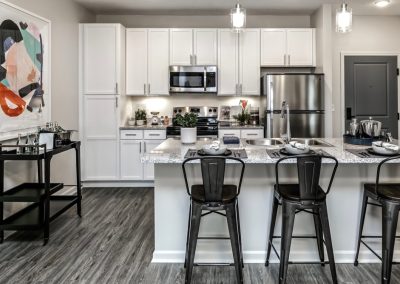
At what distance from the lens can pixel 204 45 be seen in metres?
5.33

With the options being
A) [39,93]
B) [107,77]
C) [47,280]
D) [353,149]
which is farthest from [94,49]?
[353,149]

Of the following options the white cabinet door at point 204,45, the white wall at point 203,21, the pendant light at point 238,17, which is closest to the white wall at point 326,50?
the white wall at point 203,21

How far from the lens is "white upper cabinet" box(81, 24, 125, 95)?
5059mm

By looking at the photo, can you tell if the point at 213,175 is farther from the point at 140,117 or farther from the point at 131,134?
the point at 140,117

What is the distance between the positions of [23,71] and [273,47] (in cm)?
356

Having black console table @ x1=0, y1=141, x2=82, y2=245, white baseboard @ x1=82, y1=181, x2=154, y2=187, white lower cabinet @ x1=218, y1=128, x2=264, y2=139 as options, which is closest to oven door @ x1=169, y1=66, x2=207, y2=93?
white lower cabinet @ x1=218, y1=128, x2=264, y2=139

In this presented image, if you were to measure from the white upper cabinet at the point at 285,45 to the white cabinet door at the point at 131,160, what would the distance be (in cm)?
236

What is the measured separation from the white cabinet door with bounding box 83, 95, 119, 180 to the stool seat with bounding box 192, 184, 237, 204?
2930mm

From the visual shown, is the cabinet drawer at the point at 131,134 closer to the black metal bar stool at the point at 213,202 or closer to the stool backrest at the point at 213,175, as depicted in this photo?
the black metal bar stool at the point at 213,202

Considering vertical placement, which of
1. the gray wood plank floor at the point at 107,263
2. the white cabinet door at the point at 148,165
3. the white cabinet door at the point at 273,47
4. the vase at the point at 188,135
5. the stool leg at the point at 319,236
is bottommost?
the gray wood plank floor at the point at 107,263

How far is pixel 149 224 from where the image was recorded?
3584mm

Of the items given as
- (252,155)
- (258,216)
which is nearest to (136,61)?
(252,155)

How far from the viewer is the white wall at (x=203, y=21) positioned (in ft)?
18.5

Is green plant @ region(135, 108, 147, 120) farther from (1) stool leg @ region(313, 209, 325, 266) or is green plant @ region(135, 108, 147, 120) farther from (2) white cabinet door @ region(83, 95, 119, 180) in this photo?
(1) stool leg @ region(313, 209, 325, 266)
